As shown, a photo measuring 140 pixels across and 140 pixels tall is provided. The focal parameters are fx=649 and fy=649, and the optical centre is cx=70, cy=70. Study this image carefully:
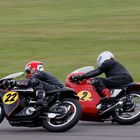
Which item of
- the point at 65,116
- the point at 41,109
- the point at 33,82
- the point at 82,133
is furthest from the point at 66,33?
the point at 82,133

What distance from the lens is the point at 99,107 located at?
1239 centimetres

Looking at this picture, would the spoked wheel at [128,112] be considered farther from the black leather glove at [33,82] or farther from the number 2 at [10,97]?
the number 2 at [10,97]

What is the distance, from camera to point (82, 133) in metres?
11.3

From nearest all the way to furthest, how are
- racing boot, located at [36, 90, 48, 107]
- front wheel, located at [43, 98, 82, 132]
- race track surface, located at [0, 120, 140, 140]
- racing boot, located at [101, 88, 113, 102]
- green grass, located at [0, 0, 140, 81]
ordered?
race track surface, located at [0, 120, 140, 140], front wheel, located at [43, 98, 82, 132], racing boot, located at [36, 90, 48, 107], racing boot, located at [101, 88, 113, 102], green grass, located at [0, 0, 140, 81]

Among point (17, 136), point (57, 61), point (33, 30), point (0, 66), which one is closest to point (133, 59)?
point (57, 61)

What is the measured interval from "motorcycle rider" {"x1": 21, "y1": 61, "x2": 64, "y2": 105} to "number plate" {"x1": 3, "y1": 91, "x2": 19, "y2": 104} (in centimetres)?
23

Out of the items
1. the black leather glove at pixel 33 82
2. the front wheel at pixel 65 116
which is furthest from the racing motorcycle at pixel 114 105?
the black leather glove at pixel 33 82

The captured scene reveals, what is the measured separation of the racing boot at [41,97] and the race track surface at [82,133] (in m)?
0.51

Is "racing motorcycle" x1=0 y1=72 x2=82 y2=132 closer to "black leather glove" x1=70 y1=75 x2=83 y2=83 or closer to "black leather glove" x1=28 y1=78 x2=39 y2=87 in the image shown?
"black leather glove" x1=28 y1=78 x2=39 y2=87

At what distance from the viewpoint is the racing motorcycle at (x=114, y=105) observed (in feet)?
40.2

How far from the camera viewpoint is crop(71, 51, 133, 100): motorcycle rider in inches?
493

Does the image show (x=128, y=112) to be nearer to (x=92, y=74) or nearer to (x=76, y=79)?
(x=92, y=74)

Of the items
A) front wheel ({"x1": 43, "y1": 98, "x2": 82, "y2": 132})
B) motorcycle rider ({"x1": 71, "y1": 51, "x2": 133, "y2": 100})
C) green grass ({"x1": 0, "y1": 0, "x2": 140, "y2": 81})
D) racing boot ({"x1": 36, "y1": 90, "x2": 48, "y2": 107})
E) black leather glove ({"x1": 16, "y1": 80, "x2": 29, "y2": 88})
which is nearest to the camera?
front wheel ({"x1": 43, "y1": 98, "x2": 82, "y2": 132})

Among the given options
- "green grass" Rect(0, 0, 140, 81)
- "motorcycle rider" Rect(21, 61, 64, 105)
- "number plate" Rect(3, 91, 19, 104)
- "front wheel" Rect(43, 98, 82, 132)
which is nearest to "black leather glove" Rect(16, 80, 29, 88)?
"motorcycle rider" Rect(21, 61, 64, 105)
